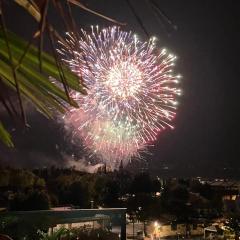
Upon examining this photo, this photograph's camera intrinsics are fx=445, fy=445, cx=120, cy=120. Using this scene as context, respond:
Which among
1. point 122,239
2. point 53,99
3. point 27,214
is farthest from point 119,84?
point 53,99

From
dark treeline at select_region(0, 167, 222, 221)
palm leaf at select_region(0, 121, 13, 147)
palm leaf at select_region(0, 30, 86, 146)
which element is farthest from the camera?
dark treeline at select_region(0, 167, 222, 221)

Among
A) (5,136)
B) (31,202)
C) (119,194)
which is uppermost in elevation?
(119,194)

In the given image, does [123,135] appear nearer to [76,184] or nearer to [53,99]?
[53,99]

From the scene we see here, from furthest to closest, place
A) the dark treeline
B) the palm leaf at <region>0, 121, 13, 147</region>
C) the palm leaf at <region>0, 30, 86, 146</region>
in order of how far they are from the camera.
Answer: the dark treeline, the palm leaf at <region>0, 121, 13, 147</region>, the palm leaf at <region>0, 30, 86, 146</region>

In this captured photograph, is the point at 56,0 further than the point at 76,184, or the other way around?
the point at 76,184

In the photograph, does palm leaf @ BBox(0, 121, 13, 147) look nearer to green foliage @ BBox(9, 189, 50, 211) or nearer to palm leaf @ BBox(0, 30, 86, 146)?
palm leaf @ BBox(0, 30, 86, 146)

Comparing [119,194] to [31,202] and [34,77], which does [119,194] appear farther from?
[34,77]

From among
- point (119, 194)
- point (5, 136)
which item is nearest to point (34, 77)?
point (5, 136)

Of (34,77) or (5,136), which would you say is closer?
(34,77)

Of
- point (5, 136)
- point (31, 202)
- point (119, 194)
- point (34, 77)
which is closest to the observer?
point (34, 77)

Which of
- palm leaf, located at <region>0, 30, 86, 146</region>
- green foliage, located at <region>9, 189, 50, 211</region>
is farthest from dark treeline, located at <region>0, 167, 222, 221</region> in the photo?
palm leaf, located at <region>0, 30, 86, 146</region>

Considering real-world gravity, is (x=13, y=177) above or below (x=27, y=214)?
above
